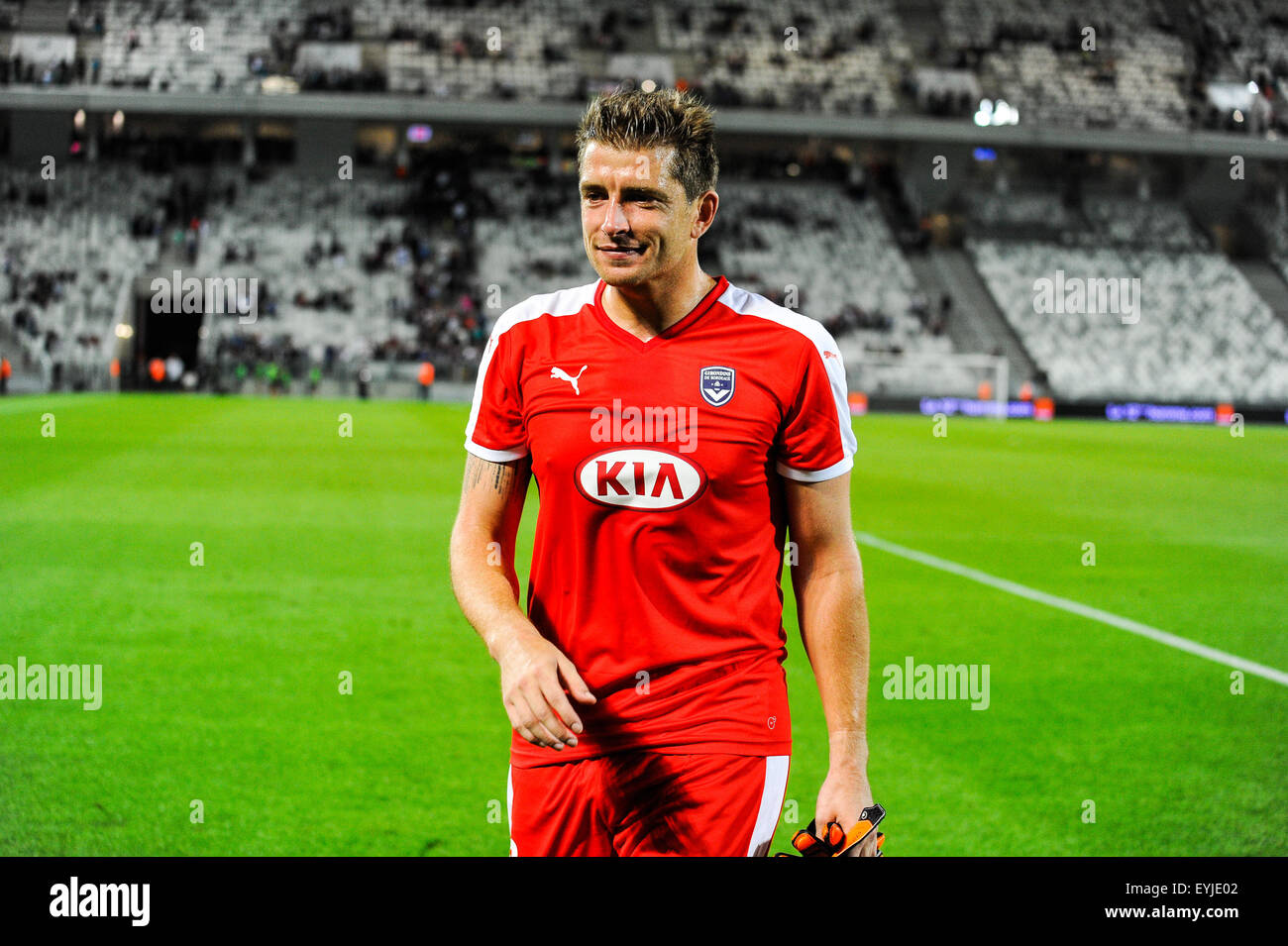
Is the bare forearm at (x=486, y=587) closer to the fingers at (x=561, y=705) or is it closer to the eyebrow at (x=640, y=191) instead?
the fingers at (x=561, y=705)

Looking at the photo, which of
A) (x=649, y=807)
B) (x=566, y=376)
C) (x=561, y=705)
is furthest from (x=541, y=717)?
(x=566, y=376)

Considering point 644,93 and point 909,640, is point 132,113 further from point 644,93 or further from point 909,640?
point 644,93

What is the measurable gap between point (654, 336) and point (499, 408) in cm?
40

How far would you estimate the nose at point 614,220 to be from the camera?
9.02 feet

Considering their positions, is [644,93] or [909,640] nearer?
[644,93]


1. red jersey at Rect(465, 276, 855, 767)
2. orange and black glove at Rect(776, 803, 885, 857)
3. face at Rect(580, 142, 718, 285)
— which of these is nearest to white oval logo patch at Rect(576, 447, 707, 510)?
red jersey at Rect(465, 276, 855, 767)

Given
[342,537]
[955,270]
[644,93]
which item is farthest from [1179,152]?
[644,93]

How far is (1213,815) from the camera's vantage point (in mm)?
5477

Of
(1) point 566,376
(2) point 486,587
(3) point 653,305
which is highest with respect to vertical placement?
(3) point 653,305

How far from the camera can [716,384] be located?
2865 mm

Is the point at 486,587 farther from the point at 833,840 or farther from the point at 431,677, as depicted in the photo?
the point at 431,677

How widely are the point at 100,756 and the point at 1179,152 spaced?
2189 inches

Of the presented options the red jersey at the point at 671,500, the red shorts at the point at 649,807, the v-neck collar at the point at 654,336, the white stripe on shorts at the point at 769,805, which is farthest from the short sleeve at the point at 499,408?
the white stripe on shorts at the point at 769,805
